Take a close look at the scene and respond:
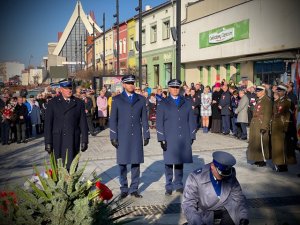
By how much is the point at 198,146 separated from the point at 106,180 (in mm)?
4788

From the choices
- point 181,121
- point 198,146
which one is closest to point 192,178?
point 181,121

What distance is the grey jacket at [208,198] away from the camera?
146 inches

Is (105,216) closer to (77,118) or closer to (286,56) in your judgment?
(77,118)

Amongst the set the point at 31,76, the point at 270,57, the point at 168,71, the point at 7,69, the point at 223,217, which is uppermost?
the point at 31,76

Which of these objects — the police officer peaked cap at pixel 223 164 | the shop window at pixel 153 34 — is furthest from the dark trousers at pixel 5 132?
the shop window at pixel 153 34

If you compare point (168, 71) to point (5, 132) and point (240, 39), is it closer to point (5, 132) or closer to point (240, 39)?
point (240, 39)

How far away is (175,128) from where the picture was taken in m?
6.92

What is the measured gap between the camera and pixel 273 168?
8945 mm

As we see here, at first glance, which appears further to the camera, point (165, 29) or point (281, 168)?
point (165, 29)

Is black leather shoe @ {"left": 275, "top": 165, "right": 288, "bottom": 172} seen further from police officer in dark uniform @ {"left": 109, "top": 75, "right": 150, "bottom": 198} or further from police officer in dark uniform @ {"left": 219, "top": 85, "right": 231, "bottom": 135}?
police officer in dark uniform @ {"left": 219, "top": 85, "right": 231, "bottom": 135}

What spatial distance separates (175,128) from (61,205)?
162 inches

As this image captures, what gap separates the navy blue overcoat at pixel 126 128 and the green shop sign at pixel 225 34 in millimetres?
16316

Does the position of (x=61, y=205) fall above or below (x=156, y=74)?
below

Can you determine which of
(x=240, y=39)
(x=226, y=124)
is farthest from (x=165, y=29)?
(x=226, y=124)
